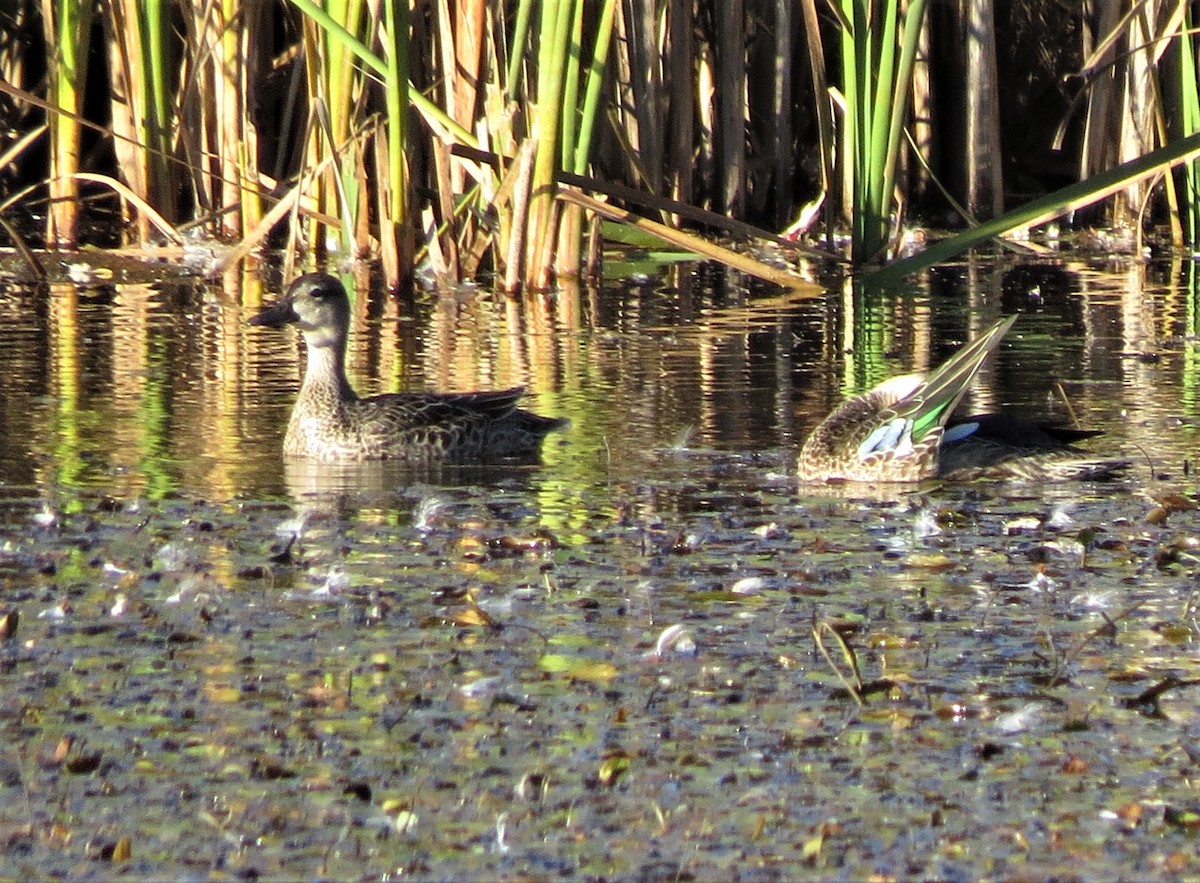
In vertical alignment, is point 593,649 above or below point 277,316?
below

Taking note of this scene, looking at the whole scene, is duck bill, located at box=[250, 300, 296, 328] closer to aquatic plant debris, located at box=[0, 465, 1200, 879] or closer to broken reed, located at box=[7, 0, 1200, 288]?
aquatic plant debris, located at box=[0, 465, 1200, 879]

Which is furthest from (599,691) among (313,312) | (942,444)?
(313,312)

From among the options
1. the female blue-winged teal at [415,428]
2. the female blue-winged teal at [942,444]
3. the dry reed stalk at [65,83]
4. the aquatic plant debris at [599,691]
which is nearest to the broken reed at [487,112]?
Answer: the dry reed stalk at [65,83]

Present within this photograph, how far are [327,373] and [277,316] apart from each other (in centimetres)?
41

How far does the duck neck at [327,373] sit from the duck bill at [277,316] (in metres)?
0.14

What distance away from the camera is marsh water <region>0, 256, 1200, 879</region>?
399 centimetres

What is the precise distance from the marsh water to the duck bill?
38cm

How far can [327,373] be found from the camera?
8.32 metres

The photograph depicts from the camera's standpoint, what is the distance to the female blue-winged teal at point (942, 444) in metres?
7.28

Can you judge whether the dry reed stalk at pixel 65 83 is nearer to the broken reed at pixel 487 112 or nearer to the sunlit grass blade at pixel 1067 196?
the broken reed at pixel 487 112

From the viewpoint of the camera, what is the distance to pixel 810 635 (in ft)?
17.2

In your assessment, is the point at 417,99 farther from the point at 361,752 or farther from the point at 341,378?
the point at 361,752

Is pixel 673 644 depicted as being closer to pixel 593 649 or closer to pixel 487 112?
pixel 593 649

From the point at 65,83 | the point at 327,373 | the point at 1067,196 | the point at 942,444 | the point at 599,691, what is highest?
the point at 65,83
